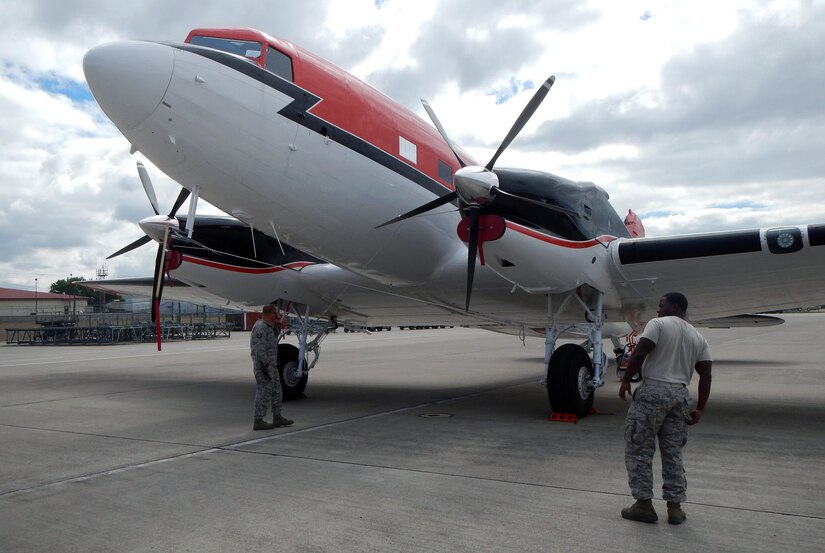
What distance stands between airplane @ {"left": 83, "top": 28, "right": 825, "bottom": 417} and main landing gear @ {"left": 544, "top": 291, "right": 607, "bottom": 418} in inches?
1.0

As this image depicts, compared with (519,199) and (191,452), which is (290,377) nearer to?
(191,452)

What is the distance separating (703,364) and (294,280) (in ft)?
28.3

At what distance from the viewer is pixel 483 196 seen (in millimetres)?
7836

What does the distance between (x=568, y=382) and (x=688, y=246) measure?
2.51 metres

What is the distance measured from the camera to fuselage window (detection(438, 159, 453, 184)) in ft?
32.7

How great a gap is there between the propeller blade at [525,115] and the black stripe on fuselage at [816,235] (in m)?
3.77

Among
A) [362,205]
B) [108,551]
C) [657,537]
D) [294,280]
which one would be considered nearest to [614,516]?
[657,537]

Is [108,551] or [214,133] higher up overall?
[214,133]

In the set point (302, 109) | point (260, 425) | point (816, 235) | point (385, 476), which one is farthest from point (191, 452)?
point (816, 235)

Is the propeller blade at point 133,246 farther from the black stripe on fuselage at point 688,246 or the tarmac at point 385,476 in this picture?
the black stripe on fuselage at point 688,246

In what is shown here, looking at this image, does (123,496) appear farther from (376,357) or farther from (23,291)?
(23,291)

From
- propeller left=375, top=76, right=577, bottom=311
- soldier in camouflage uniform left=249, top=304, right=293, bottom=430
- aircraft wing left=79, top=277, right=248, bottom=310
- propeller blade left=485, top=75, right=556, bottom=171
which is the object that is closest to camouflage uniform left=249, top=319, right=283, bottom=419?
soldier in camouflage uniform left=249, top=304, right=293, bottom=430

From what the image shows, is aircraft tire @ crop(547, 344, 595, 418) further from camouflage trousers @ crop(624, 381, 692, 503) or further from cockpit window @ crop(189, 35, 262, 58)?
cockpit window @ crop(189, 35, 262, 58)

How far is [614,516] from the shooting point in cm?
464
